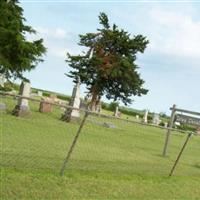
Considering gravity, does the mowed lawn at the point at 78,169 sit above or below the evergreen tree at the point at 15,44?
below

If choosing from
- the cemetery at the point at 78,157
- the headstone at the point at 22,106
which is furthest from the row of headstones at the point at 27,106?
the cemetery at the point at 78,157

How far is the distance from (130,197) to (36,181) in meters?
2.16

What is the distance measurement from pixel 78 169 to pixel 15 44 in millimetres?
16357

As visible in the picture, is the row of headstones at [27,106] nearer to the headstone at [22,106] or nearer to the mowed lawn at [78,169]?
the headstone at [22,106]

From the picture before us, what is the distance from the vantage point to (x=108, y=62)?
4869 cm

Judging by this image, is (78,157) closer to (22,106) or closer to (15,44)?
(22,106)

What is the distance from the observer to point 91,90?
5012 cm

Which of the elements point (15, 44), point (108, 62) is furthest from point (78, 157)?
point (108, 62)

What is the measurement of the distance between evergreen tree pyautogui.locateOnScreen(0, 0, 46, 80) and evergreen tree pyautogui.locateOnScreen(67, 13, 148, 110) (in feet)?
67.4

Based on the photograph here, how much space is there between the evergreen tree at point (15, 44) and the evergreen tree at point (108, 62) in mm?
20549

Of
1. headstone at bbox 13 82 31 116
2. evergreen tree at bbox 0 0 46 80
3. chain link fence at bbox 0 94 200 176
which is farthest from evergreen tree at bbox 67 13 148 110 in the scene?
chain link fence at bbox 0 94 200 176

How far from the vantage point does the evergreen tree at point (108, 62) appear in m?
48.8

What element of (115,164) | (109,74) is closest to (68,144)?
(115,164)

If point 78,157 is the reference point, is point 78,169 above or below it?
below
